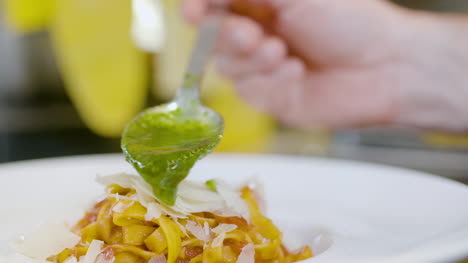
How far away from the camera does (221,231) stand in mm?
711

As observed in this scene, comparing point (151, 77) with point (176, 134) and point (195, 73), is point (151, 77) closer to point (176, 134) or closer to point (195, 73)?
point (195, 73)

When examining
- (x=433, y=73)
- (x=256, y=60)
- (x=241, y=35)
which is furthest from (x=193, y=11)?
(x=433, y=73)

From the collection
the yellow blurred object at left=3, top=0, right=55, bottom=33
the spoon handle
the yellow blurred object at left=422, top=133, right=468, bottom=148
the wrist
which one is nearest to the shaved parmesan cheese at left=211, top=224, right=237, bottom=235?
the spoon handle

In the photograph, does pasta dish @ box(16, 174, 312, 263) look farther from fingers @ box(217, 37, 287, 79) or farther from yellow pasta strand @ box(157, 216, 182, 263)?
fingers @ box(217, 37, 287, 79)

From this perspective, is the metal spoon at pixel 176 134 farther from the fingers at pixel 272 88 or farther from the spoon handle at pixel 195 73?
the fingers at pixel 272 88

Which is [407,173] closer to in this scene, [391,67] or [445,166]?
[391,67]

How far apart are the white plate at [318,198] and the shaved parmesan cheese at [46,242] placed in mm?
33

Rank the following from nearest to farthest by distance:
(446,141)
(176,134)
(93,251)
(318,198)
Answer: (93,251) → (176,134) → (318,198) → (446,141)

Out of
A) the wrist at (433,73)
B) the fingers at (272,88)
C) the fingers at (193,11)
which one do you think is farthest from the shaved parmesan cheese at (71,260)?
the wrist at (433,73)

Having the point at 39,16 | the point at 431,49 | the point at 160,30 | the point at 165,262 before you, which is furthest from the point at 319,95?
the point at 39,16

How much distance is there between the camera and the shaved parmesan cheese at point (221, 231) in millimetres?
686

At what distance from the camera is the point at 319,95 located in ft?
4.80

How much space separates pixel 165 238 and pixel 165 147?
125mm

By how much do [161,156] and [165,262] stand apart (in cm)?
14
